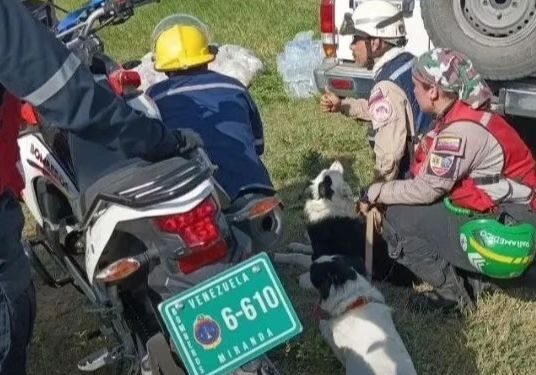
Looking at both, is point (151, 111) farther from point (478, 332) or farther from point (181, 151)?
point (478, 332)

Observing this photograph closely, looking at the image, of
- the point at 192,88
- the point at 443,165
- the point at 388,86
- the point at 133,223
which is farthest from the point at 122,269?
the point at 388,86

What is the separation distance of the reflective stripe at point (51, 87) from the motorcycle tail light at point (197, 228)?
63cm

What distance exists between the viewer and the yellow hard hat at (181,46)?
444cm

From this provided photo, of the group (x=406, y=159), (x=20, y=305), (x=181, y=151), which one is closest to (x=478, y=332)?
(x=406, y=159)

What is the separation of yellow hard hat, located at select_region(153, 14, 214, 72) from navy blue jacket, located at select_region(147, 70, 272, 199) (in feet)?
0.24

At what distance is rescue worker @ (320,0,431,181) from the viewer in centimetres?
521

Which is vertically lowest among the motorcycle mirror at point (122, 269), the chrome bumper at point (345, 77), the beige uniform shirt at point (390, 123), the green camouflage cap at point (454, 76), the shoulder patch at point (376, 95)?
the chrome bumper at point (345, 77)

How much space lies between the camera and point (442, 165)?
4629 millimetres

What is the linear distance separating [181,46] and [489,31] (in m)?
1.81

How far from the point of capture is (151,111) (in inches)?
150

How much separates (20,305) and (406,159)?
2788 millimetres

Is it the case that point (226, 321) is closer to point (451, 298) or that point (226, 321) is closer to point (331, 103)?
point (451, 298)


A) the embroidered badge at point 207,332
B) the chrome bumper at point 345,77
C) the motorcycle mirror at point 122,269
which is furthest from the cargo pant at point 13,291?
the chrome bumper at point 345,77

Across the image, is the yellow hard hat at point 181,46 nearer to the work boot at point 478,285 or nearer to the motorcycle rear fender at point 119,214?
the motorcycle rear fender at point 119,214
